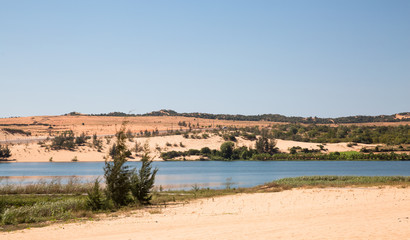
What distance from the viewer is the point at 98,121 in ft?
399

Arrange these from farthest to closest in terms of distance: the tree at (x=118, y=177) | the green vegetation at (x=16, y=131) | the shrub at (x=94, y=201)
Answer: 1. the green vegetation at (x=16, y=131)
2. the tree at (x=118, y=177)
3. the shrub at (x=94, y=201)

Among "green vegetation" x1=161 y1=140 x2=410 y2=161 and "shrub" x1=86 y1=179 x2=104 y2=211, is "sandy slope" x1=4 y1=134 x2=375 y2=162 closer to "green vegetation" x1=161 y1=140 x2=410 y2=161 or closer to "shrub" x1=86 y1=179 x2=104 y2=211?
"green vegetation" x1=161 y1=140 x2=410 y2=161

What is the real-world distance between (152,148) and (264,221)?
6268cm

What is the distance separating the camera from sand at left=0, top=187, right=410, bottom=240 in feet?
51.0

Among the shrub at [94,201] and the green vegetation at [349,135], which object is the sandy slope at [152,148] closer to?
the green vegetation at [349,135]

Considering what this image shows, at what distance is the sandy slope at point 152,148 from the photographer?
244 ft

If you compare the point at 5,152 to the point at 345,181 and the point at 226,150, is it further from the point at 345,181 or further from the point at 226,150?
the point at 345,181

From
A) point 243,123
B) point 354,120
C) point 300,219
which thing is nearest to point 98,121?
point 243,123

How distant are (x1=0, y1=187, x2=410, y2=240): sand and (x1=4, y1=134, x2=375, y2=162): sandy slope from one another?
167ft

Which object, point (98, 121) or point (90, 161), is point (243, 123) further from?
point (90, 161)

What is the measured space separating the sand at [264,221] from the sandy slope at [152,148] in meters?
50.9

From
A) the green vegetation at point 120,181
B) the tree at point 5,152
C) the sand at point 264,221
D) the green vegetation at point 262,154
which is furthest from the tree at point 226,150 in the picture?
the green vegetation at point 120,181

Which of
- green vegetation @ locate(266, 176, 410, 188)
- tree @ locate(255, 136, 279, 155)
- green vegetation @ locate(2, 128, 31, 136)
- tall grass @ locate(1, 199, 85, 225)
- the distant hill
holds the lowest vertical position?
tall grass @ locate(1, 199, 85, 225)

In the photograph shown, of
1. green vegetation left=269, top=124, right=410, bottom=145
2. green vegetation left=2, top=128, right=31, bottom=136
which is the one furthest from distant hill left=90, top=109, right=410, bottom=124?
green vegetation left=2, top=128, right=31, bottom=136
